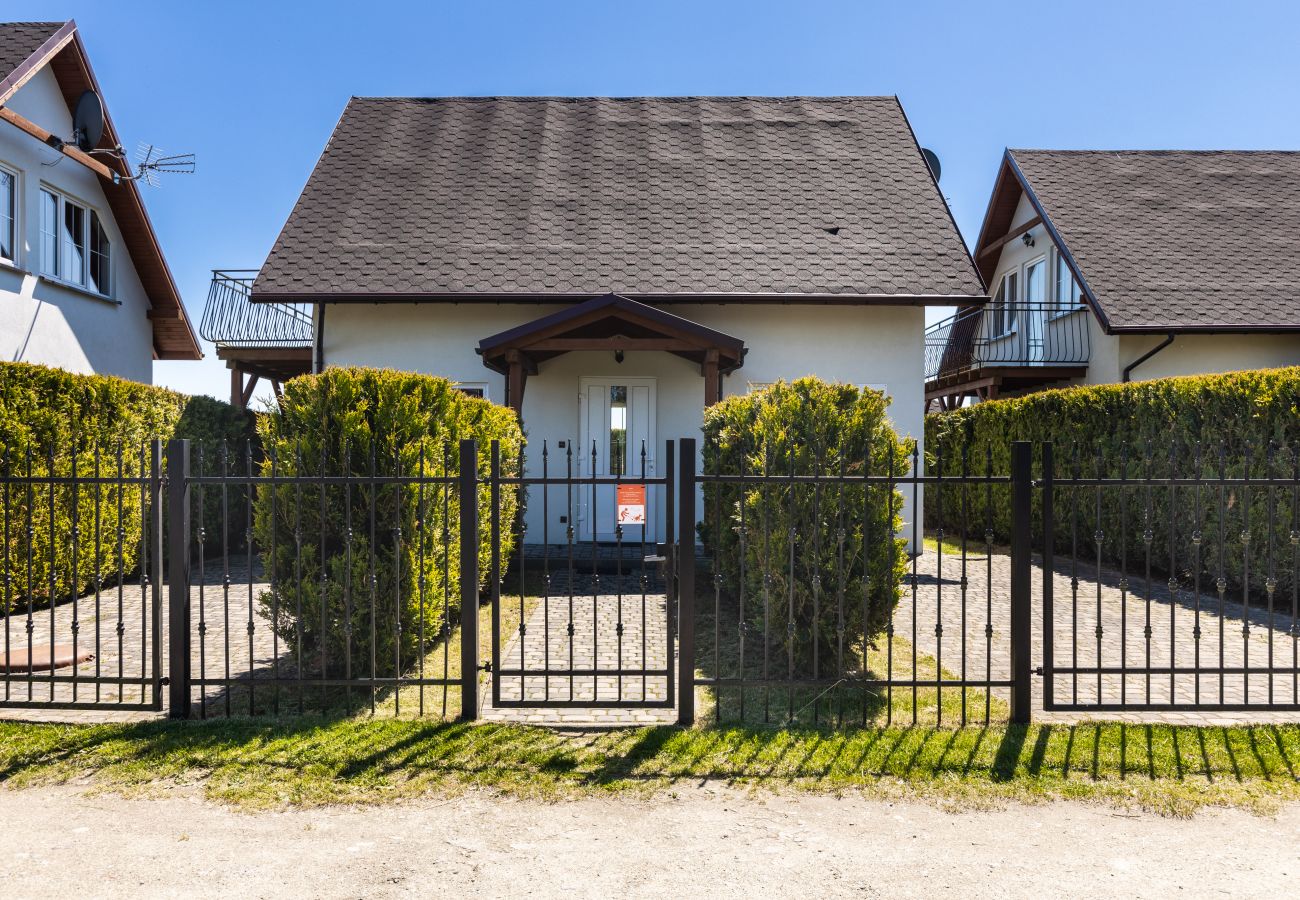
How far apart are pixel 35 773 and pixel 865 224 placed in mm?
12808

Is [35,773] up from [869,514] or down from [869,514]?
down

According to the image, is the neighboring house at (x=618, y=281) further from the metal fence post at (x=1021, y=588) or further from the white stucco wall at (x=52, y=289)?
the metal fence post at (x=1021, y=588)

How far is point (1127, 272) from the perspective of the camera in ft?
50.1

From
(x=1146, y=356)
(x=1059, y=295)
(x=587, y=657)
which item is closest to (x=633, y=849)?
(x=587, y=657)

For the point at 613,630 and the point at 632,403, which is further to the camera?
the point at 632,403

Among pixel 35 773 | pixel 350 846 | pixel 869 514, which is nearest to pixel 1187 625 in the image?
pixel 869 514

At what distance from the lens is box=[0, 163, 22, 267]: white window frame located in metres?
12.2

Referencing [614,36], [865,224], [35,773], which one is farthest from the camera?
[865,224]

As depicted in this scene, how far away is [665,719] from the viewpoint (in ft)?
17.3

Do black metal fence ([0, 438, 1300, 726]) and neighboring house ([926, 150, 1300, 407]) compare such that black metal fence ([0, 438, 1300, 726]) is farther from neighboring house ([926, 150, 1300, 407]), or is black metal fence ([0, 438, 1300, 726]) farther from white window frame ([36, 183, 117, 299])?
neighboring house ([926, 150, 1300, 407])

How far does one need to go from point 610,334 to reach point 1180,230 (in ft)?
38.7

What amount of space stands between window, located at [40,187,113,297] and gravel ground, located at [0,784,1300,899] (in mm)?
11830

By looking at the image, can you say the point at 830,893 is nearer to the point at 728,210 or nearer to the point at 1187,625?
the point at 1187,625

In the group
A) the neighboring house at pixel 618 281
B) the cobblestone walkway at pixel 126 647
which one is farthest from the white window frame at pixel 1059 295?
the cobblestone walkway at pixel 126 647
